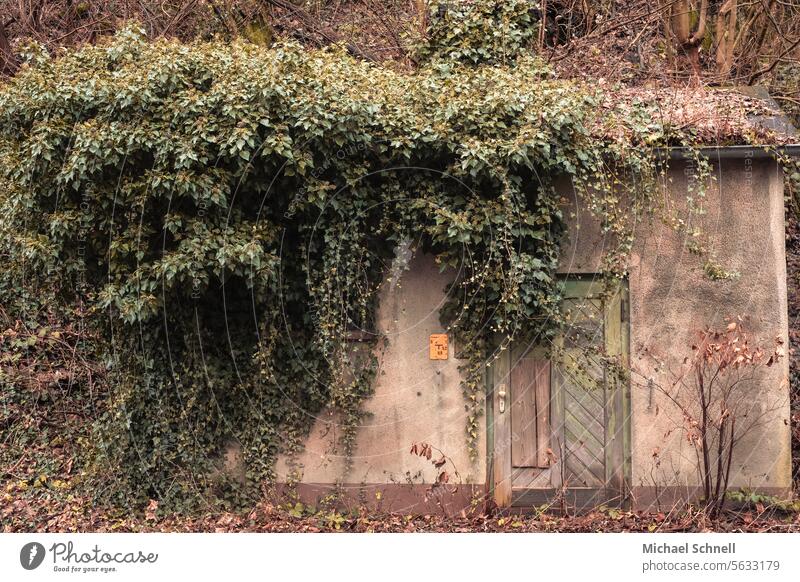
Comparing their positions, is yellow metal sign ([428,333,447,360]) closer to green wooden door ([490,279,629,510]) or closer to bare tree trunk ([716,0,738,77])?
green wooden door ([490,279,629,510])

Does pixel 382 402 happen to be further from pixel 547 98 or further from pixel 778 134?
pixel 778 134

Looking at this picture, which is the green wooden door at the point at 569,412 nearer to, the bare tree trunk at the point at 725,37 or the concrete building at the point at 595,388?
the concrete building at the point at 595,388

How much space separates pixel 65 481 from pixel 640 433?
5630 mm

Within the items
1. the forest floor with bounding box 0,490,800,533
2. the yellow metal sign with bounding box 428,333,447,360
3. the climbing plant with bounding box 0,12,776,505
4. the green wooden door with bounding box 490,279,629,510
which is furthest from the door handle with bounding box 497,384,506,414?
the forest floor with bounding box 0,490,800,533

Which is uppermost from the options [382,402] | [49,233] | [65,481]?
[49,233]

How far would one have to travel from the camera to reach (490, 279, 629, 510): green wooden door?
809cm

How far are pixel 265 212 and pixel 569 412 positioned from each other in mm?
3424

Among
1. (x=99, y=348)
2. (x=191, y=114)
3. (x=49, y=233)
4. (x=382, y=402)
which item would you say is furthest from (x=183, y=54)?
(x=382, y=402)

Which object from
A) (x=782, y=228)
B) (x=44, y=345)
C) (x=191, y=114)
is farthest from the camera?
(x=44, y=345)

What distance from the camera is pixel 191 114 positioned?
7.48 meters

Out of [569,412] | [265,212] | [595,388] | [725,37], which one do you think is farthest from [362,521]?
[725,37]

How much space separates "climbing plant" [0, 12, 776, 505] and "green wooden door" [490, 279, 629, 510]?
291 millimetres

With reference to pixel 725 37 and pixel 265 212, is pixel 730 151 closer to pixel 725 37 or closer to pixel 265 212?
pixel 265 212

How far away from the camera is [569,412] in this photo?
8156mm
